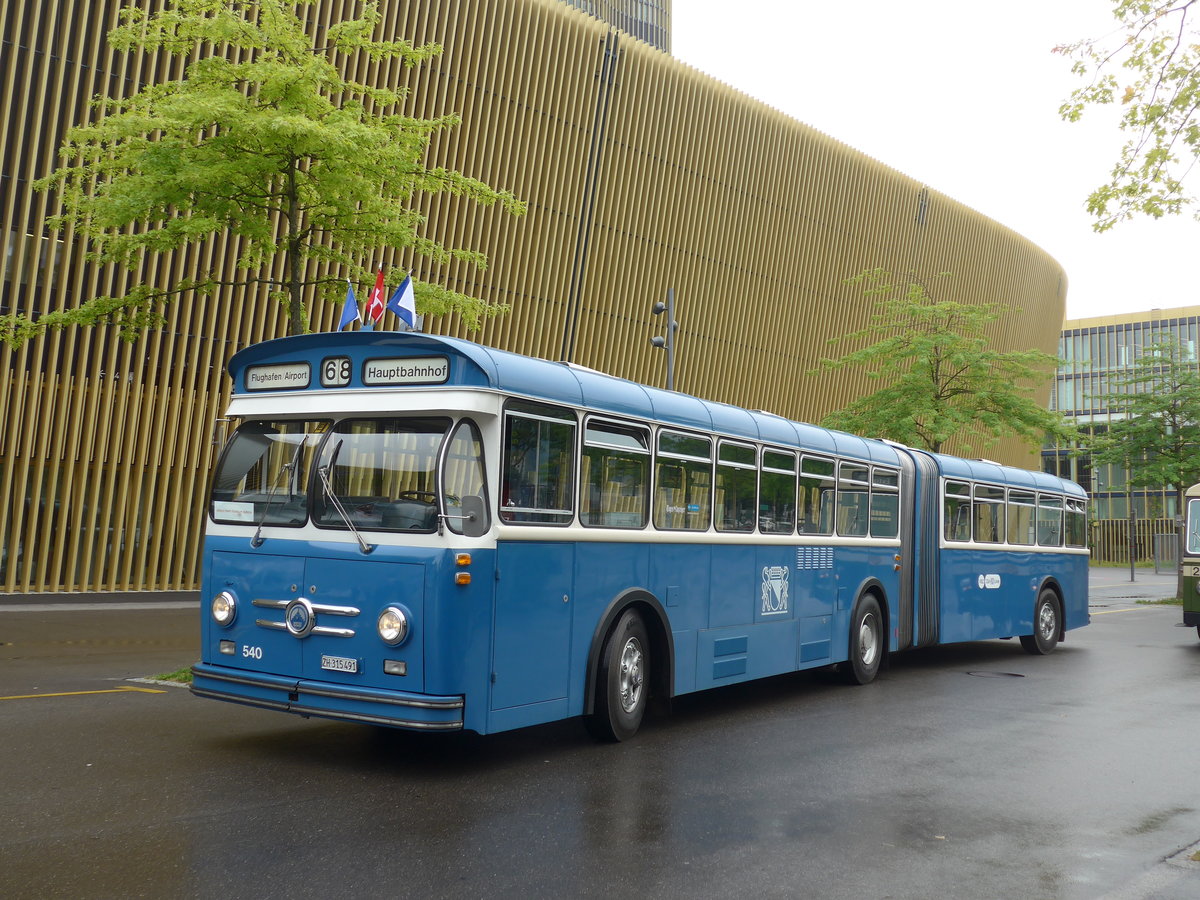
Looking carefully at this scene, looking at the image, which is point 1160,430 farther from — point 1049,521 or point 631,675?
point 631,675

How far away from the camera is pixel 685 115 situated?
31844 mm

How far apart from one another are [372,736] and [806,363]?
98.7 ft

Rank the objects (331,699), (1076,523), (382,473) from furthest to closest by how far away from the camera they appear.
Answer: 1. (1076,523)
2. (382,473)
3. (331,699)

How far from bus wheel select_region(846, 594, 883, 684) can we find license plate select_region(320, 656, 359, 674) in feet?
22.8

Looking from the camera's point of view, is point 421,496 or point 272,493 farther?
point 272,493

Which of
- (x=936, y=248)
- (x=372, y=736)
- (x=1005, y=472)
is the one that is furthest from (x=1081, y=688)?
(x=936, y=248)

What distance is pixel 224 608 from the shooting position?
7.90 m

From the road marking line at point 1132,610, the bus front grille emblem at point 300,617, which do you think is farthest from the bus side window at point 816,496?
the road marking line at point 1132,610

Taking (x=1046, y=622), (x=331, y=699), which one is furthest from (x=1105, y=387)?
(x=331, y=699)

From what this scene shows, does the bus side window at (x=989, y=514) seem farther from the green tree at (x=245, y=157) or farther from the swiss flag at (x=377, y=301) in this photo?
the swiss flag at (x=377, y=301)

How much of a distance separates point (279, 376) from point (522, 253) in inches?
815

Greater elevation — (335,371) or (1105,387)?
(1105,387)

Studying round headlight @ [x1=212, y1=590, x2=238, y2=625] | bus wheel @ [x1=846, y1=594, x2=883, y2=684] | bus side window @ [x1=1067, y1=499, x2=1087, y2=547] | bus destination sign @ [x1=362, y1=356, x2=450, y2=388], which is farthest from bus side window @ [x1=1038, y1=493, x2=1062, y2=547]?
round headlight @ [x1=212, y1=590, x2=238, y2=625]

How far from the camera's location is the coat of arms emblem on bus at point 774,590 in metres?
10.9
